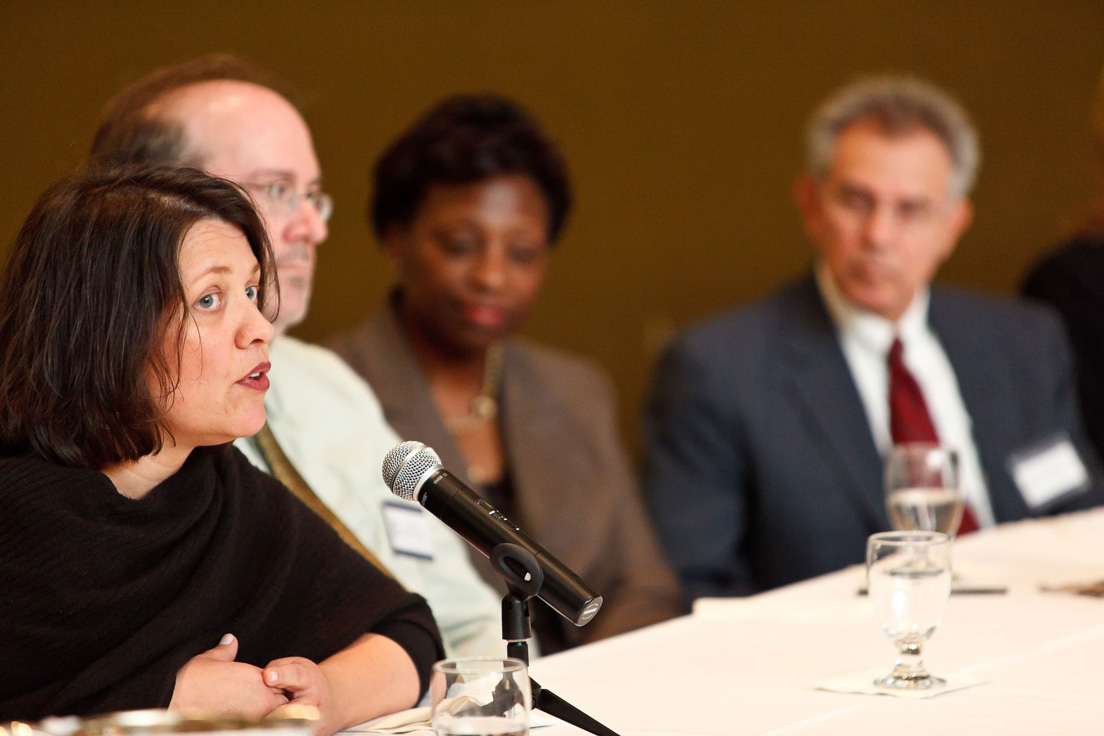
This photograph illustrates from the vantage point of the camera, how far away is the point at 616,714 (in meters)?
1.18

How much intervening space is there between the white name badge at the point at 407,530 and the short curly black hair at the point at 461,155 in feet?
3.74

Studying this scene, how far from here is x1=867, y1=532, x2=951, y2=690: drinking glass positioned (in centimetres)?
121

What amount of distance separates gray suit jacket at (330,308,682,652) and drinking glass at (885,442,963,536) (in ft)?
2.68

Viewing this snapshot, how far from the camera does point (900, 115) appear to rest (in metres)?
2.97

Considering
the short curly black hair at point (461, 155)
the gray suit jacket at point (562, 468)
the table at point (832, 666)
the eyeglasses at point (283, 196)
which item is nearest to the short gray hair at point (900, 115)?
the short curly black hair at point (461, 155)

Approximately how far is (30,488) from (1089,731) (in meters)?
0.98

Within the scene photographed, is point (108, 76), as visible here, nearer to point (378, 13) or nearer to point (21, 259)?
point (378, 13)

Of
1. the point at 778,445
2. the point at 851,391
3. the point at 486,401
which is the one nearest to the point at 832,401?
the point at 851,391

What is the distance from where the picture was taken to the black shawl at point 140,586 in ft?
3.50

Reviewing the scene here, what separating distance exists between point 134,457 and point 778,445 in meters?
1.92

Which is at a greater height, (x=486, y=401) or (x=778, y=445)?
(x=486, y=401)

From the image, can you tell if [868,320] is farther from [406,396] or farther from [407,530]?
[407,530]

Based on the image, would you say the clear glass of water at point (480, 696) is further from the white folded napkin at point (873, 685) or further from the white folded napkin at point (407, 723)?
the white folded napkin at point (873, 685)

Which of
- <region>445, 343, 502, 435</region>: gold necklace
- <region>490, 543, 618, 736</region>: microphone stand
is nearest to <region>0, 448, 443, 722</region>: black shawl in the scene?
<region>490, 543, 618, 736</region>: microphone stand
